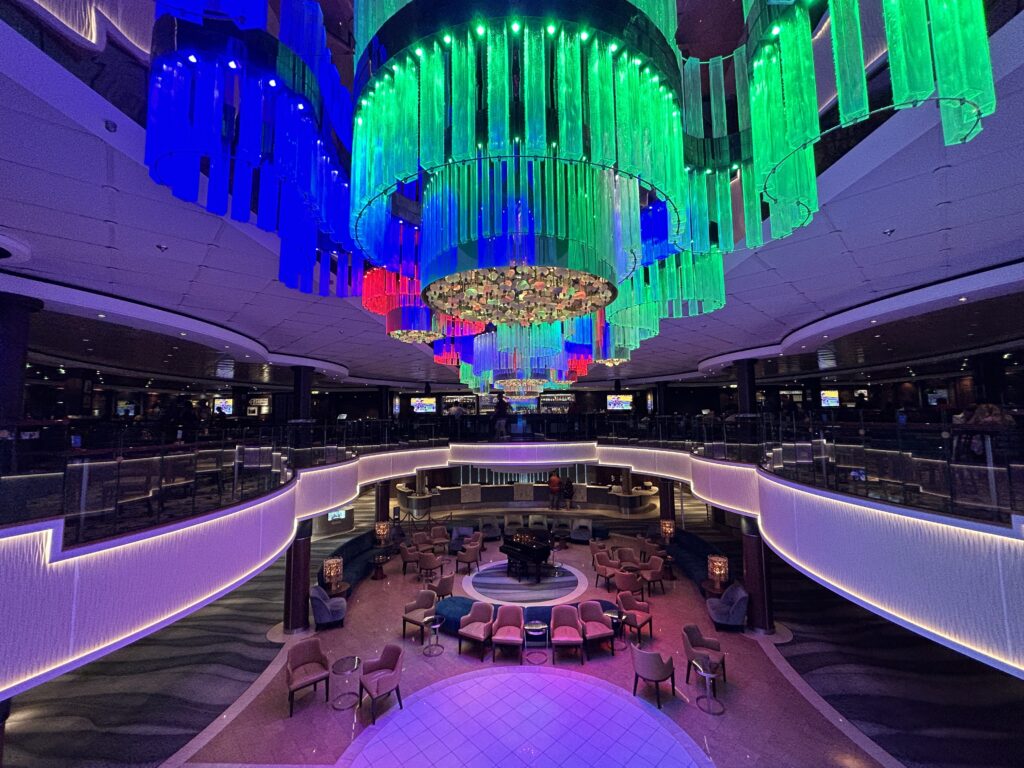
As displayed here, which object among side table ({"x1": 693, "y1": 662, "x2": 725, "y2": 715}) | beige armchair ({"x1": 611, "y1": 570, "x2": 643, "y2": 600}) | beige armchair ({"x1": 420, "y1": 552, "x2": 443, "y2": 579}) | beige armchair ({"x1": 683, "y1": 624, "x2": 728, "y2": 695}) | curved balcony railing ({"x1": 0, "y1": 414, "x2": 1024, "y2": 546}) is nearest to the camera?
curved balcony railing ({"x1": 0, "y1": 414, "x2": 1024, "y2": 546})

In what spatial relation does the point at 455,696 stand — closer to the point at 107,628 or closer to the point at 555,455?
the point at 107,628

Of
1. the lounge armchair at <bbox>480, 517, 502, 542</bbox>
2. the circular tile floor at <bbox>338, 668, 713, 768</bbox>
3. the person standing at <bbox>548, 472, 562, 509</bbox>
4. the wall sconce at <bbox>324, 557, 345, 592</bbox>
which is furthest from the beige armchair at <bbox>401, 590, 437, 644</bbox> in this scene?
the person standing at <bbox>548, 472, 562, 509</bbox>

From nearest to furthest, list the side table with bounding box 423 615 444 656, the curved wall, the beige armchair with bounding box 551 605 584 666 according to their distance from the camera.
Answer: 1. the curved wall
2. the beige armchair with bounding box 551 605 584 666
3. the side table with bounding box 423 615 444 656

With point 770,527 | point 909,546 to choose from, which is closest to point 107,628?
point 909,546

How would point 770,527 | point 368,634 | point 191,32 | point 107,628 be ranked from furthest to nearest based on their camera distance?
1. point 368,634
2. point 770,527
3. point 107,628
4. point 191,32

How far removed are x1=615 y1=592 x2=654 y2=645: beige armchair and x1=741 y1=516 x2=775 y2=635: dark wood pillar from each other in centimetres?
249

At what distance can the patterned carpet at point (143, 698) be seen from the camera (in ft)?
24.3

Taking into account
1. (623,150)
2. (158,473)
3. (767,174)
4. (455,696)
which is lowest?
(455,696)

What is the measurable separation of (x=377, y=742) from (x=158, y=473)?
5.61 metres

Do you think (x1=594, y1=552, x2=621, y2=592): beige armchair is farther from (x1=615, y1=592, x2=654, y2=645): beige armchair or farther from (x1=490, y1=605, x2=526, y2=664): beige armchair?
(x1=490, y1=605, x2=526, y2=664): beige armchair

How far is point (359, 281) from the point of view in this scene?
6.07 metres

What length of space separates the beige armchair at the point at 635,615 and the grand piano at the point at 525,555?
3.44 metres

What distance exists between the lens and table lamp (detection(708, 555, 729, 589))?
13148mm

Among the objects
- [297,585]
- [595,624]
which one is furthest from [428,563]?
[595,624]
